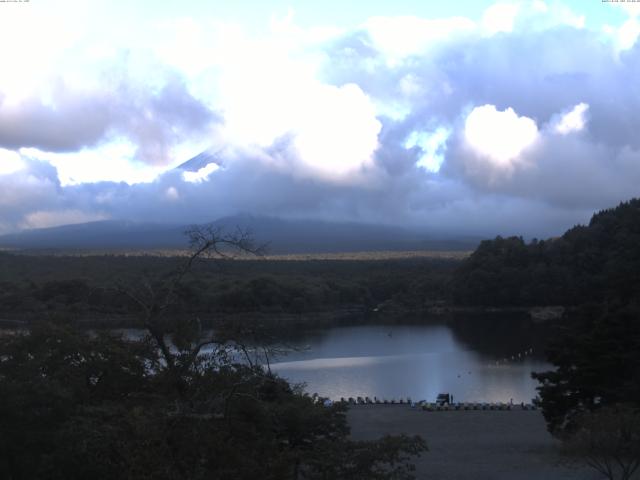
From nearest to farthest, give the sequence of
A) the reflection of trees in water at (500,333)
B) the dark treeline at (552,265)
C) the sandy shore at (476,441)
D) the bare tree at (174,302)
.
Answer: the bare tree at (174,302)
the sandy shore at (476,441)
the reflection of trees in water at (500,333)
the dark treeline at (552,265)

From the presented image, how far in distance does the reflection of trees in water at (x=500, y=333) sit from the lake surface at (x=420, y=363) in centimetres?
5

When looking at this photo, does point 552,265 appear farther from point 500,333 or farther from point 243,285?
point 243,285

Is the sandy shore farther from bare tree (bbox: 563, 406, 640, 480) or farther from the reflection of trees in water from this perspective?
the reflection of trees in water

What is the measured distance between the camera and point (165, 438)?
4.98 meters

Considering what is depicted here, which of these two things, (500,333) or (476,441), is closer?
(476,441)

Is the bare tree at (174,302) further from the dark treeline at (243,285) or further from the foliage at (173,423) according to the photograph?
the dark treeline at (243,285)

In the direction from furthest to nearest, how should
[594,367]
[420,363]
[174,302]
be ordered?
[420,363] < [594,367] < [174,302]

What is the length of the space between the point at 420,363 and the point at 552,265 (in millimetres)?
25793

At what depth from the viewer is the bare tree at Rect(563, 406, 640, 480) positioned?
31.3 ft

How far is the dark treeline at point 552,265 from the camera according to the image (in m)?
51.3

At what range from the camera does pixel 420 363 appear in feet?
103

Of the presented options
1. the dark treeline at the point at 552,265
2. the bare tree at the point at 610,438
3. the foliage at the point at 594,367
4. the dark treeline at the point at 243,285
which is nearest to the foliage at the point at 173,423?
the bare tree at the point at 610,438

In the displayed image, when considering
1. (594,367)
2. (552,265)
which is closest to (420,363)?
(594,367)

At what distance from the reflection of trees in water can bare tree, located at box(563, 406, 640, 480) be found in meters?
20.7
